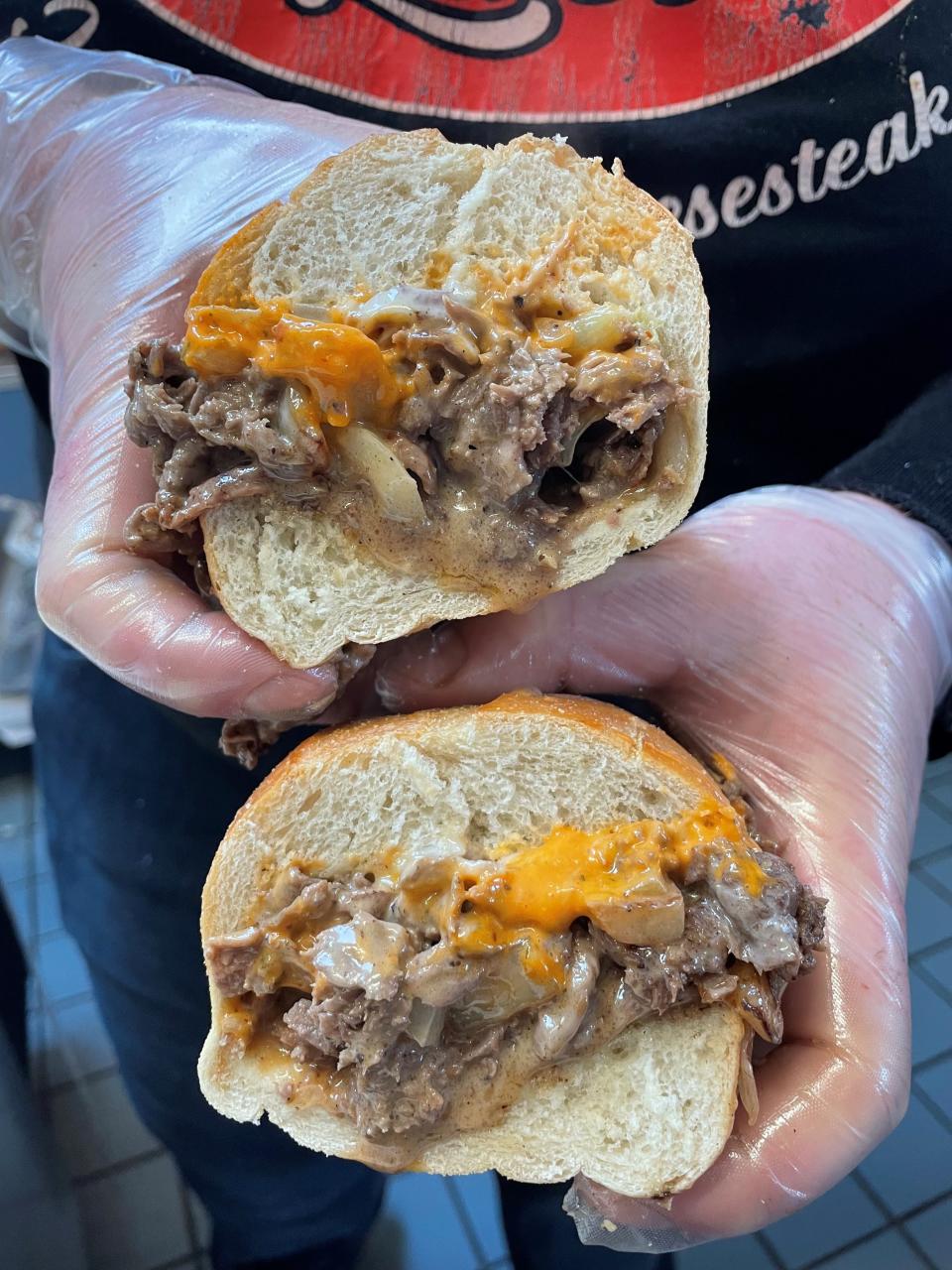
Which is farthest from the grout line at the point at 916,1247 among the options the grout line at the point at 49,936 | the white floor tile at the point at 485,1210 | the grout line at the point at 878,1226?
the grout line at the point at 49,936

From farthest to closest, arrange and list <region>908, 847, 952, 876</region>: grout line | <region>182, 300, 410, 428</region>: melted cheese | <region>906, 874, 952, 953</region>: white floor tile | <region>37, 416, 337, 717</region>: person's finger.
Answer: <region>908, 847, 952, 876</region>: grout line → <region>906, 874, 952, 953</region>: white floor tile → <region>37, 416, 337, 717</region>: person's finger → <region>182, 300, 410, 428</region>: melted cheese

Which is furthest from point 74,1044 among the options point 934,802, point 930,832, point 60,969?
point 934,802

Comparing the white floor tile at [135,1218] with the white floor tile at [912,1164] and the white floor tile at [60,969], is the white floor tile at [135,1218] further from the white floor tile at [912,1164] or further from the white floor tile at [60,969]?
the white floor tile at [912,1164]

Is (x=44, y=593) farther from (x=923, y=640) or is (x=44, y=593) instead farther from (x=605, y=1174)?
(x=923, y=640)

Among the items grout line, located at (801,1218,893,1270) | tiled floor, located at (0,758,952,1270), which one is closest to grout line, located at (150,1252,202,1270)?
tiled floor, located at (0,758,952,1270)

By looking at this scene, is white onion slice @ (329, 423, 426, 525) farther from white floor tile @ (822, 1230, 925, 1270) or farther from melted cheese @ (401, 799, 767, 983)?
white floor tile @ (822, 1230, 925, 1270)

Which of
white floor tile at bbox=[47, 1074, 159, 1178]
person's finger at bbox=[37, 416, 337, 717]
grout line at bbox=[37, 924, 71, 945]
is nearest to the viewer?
person's finger at bbox=[37, 416, 337, 717]

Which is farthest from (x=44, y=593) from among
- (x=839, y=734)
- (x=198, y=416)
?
(x=839, y=734)
